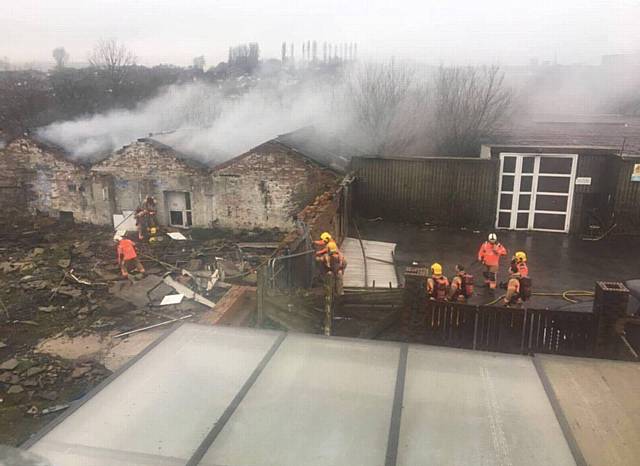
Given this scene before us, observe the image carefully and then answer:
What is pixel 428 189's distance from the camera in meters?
13.7

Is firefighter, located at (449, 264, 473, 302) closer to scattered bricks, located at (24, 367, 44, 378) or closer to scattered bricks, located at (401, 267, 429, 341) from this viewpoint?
scattered bricks, located at (401, 267, 429, 341)

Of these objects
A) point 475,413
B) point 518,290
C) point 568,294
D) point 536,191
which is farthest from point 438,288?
point 536,191

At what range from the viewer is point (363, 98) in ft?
74.2

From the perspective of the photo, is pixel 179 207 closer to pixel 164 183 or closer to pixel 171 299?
pixel 164 183

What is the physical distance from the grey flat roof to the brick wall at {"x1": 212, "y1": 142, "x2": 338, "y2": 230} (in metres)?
12.6

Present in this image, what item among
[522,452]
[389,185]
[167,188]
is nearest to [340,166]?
[389,185]

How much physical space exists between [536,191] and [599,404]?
412 inches

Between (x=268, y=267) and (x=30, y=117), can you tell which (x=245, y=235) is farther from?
(x=30, y=117)

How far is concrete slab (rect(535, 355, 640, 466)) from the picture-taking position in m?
3.04

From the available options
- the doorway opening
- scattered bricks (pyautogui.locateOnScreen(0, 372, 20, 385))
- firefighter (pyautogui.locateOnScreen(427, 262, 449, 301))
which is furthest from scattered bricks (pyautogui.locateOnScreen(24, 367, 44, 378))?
the doorway opening

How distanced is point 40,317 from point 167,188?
7.24m

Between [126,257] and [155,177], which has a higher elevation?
[155,177]

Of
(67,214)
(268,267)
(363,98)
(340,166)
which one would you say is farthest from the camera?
(363,98)

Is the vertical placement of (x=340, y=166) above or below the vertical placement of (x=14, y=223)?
above
